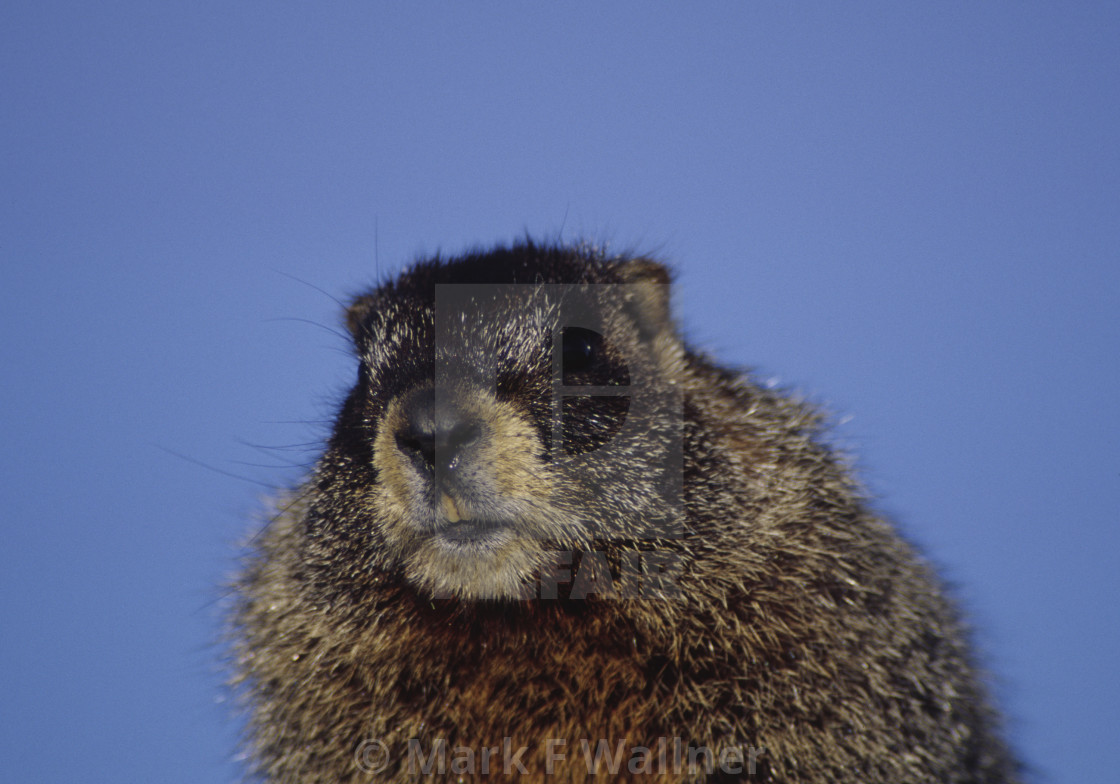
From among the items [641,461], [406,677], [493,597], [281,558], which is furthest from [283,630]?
[641,461]

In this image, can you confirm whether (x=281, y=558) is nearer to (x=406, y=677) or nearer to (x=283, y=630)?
(x=283, y=630)

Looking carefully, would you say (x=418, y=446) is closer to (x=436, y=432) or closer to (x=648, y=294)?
(x=436, y=432)

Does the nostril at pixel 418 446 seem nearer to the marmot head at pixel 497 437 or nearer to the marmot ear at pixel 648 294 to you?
the marmot head at pixel 497 437

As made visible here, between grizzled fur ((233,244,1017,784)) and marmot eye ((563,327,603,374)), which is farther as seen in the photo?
marmot eye ((563,327,603,374))
